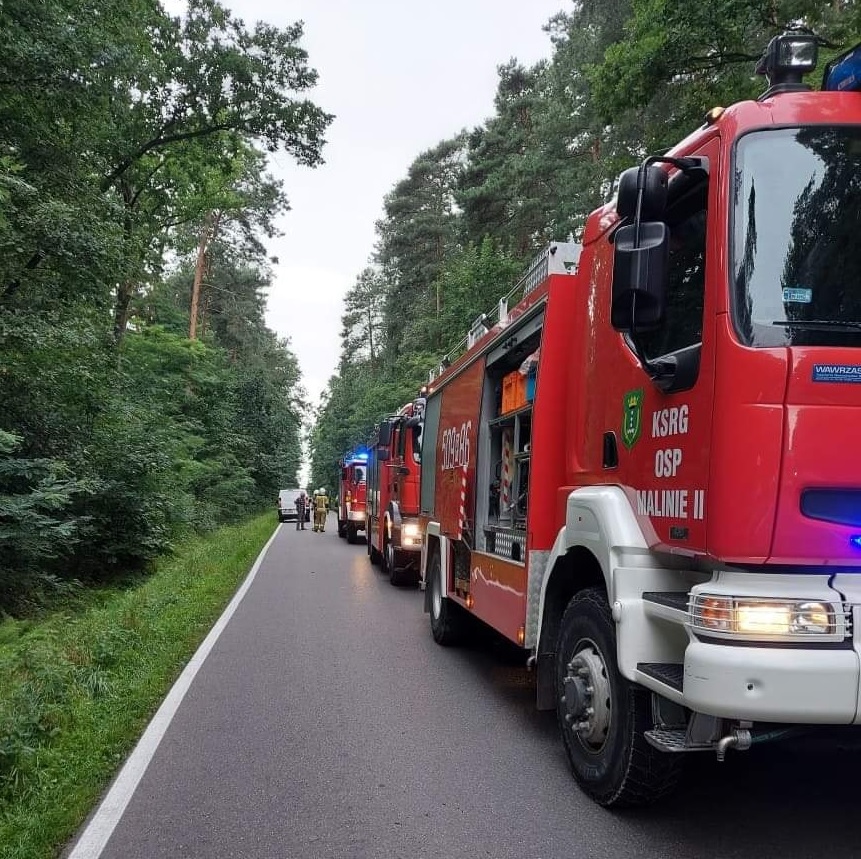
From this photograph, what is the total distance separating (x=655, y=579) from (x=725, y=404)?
3.14 feet

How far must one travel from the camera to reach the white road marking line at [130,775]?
Answer: 3740mm

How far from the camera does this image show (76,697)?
6.08 meters

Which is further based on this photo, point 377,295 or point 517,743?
point 377,295

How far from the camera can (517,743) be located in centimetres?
516

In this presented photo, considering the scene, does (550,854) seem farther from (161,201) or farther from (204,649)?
(161,201)

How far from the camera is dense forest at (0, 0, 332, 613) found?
443 inches

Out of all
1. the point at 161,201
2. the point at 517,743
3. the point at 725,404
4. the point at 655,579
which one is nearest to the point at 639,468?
the point at 655,579

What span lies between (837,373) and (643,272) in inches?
33.2

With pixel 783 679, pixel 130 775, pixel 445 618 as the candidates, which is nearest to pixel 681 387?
pixel 783 679

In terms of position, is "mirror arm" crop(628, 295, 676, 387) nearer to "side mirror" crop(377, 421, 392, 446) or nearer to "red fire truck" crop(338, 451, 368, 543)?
"side mirror" crop(377, 421, 392, 446)

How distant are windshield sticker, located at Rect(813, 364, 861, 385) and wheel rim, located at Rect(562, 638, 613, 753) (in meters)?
1.73

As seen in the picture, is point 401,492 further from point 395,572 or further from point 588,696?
point 588,696

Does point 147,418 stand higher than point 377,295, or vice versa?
point 377,295

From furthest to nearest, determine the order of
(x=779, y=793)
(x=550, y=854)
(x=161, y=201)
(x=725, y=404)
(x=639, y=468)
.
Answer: (x=161, y=201) < (x=779, y=793) < (x=639, y=468) < (x=550, y=854) < (x=725, y=404)
